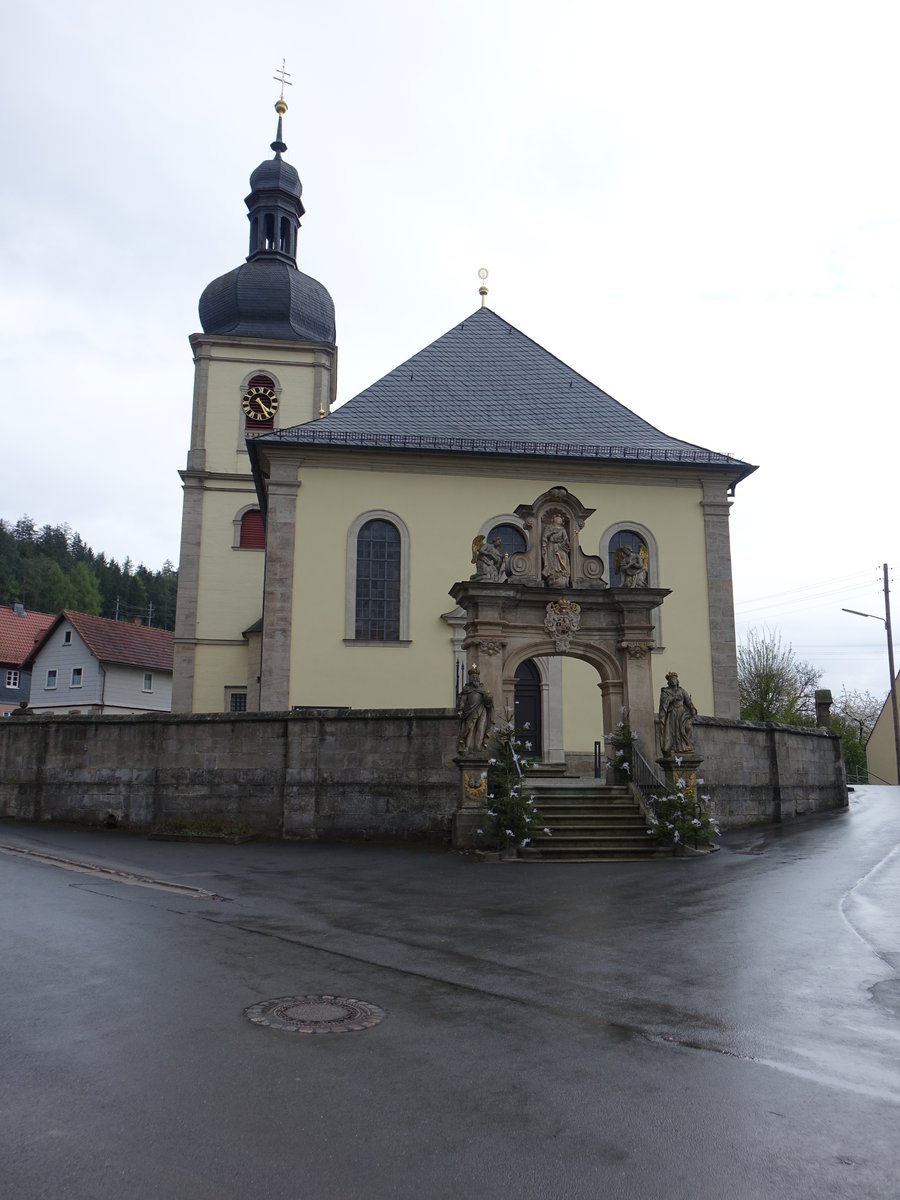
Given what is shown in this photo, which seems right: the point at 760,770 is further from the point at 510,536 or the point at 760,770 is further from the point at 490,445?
the point at 490,445

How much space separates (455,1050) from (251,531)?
30542mm

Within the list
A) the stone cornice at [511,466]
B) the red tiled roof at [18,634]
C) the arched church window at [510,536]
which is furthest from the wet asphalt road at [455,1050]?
the red tiled roof at [18,634]

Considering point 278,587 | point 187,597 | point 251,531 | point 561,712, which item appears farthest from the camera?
point 251,531

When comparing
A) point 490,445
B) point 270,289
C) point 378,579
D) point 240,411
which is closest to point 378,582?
point 378,579

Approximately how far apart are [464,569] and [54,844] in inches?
490

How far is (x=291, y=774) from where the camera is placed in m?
15.8

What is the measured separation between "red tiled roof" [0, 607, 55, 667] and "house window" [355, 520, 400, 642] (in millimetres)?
37128

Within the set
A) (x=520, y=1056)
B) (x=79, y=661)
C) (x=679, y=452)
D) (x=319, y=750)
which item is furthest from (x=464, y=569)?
(x=79, y=661)

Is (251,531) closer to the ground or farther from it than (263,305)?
closer to the ground

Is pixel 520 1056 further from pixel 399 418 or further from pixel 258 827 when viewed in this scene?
pixel 399 418

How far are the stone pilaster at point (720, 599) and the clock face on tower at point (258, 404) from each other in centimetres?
1749

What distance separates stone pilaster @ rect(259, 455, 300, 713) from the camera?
22.8 meters

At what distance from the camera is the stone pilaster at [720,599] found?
24109 millimetres

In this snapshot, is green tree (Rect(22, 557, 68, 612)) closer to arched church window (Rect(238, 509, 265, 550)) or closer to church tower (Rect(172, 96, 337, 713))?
church tower (Rect(172, 96, 337, 713))
